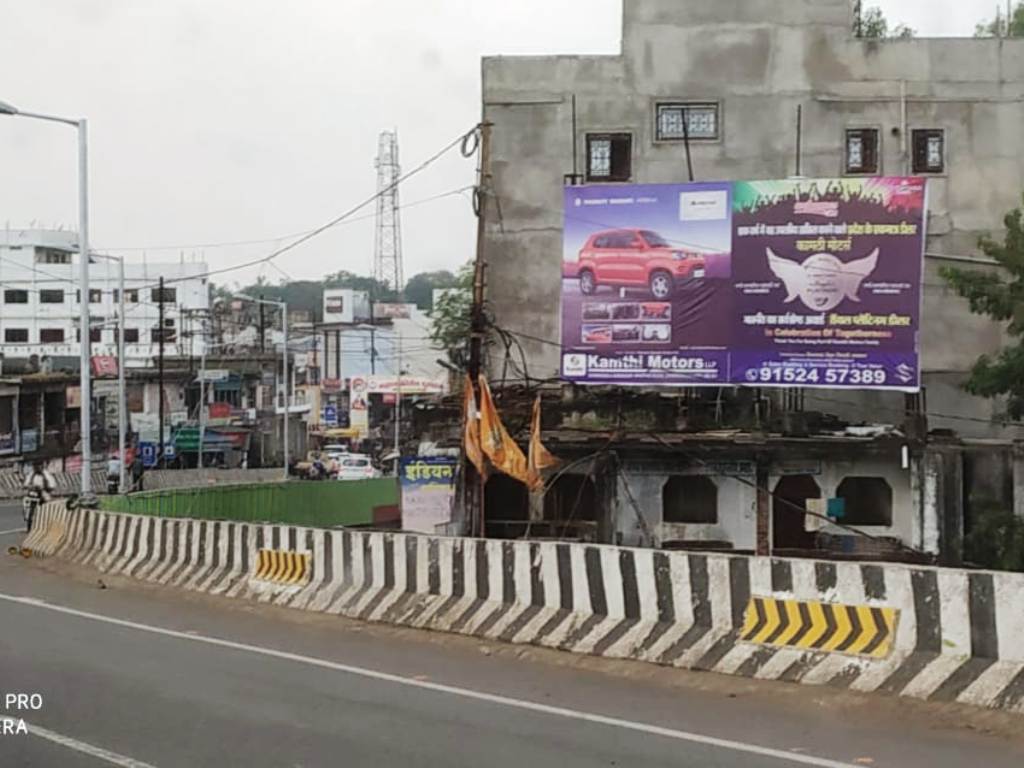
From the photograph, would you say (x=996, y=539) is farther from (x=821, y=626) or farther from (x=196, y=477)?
(x=196, y=477)

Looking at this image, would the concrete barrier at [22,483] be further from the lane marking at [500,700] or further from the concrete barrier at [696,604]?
the lane marking at [500,700]

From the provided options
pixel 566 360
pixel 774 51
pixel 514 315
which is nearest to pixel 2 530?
pixel 514 315

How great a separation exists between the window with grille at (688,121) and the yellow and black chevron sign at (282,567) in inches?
605

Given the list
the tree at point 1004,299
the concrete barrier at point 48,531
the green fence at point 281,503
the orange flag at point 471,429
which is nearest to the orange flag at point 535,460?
the orange flag at point 471,429

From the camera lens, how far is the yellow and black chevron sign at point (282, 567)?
14961 millimetres

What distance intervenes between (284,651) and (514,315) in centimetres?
1656

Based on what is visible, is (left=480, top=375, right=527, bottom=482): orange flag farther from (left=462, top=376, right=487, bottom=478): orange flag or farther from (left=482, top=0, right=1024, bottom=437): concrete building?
(left=482, top=0, right=1024, bottom=437): concrete building

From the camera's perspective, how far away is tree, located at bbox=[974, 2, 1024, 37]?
33.3 metres

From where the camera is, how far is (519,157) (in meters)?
27.5

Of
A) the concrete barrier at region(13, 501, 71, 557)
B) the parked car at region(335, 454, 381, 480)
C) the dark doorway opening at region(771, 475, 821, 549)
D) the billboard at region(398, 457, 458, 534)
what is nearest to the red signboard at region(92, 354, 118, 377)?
the parked car at region(335, 454, 381, 480)

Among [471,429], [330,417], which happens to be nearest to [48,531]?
[471,429]

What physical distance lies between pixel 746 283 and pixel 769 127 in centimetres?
625

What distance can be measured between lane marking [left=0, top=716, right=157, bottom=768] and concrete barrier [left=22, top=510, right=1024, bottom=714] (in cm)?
482

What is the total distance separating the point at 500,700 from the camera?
9.36 m
